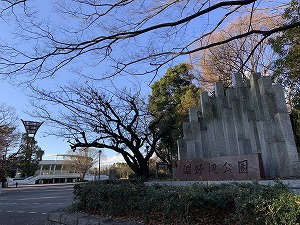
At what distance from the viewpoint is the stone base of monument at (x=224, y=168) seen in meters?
6.16

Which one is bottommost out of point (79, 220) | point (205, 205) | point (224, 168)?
point (79, 220)

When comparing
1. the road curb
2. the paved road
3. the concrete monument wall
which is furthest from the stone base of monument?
the paved road

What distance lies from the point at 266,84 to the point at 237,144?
1938 millimetres

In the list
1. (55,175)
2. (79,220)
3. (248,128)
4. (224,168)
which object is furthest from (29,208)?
(55,175)

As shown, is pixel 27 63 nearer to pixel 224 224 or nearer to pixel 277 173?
pixel 224 224

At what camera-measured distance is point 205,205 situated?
368cm

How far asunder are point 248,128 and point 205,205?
4.42 m

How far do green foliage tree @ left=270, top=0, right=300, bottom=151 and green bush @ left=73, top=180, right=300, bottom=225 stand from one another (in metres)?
7.42

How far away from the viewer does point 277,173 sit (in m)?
6.51

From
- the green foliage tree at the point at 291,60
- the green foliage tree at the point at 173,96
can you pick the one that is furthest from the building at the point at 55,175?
the green foliage tree at the point at 291,60

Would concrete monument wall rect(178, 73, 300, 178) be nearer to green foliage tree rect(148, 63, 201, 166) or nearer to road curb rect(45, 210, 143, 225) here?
road curb rect(45, 210, 143, 225)

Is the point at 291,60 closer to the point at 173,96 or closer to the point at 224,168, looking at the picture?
the point at 224,168

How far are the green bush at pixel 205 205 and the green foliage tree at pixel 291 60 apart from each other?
742cm

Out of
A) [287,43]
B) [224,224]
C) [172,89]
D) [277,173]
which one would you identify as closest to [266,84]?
[277,173]
